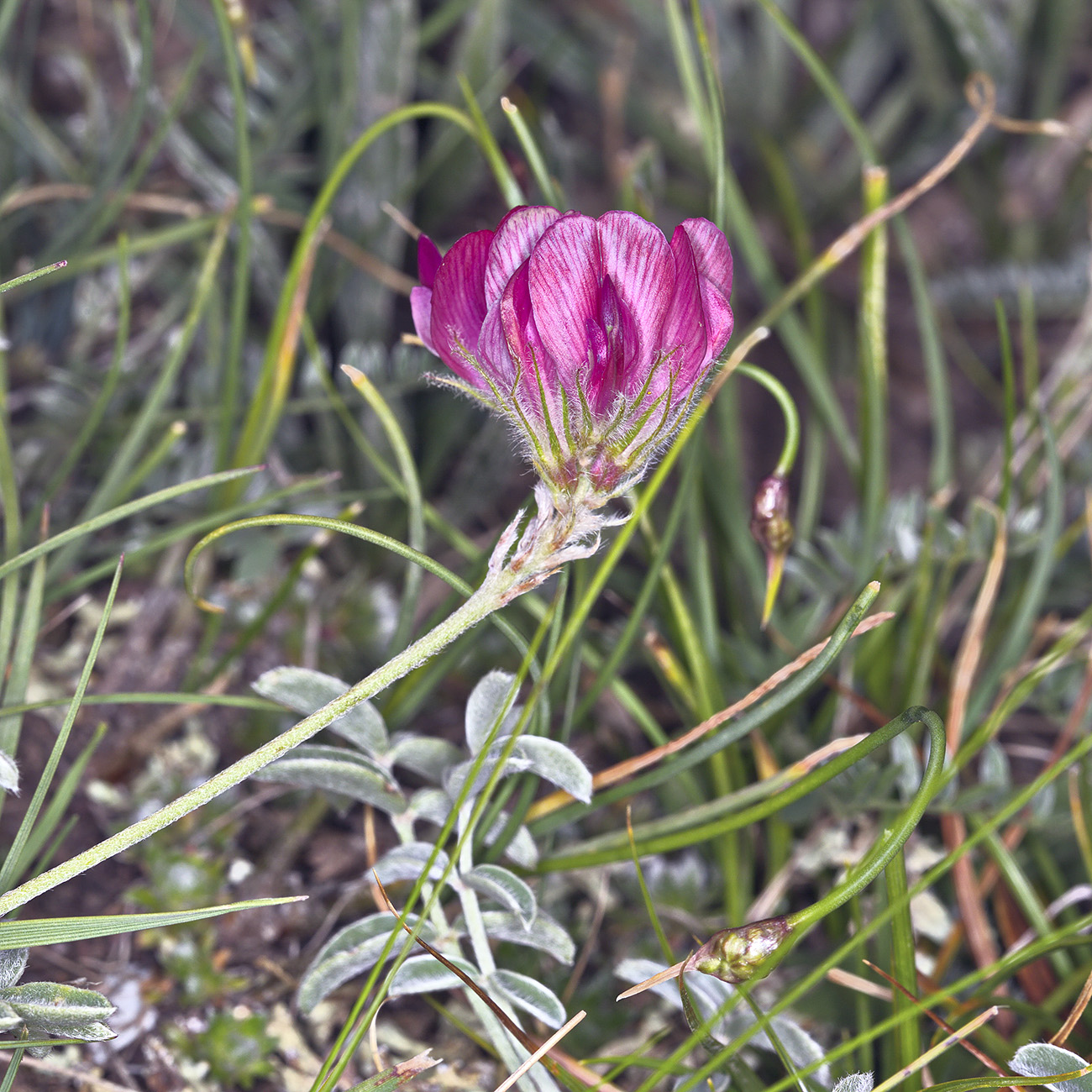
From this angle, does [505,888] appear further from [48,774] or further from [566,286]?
[566,286]

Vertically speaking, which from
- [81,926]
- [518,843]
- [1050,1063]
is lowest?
[1050,1063]

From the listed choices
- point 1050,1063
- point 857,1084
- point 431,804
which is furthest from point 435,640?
point 1050,1063

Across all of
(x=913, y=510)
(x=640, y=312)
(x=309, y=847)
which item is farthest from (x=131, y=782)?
(x=913, y=510)

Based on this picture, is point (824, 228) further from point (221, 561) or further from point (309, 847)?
point (309, 847)

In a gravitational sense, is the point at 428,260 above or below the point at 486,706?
above

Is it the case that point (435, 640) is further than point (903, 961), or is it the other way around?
point (903, 961)

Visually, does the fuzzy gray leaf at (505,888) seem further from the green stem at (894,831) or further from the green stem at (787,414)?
the green stem at (787,414)

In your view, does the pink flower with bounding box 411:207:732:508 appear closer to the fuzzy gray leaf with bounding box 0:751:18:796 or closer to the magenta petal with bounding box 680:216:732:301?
the magenta petal with bounding box 680:216:732:301

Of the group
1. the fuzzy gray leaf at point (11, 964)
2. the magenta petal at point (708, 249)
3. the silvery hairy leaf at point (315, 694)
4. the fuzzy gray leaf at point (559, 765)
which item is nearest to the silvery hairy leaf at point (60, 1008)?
the fuzzy gray leaf at point (11, 964)
